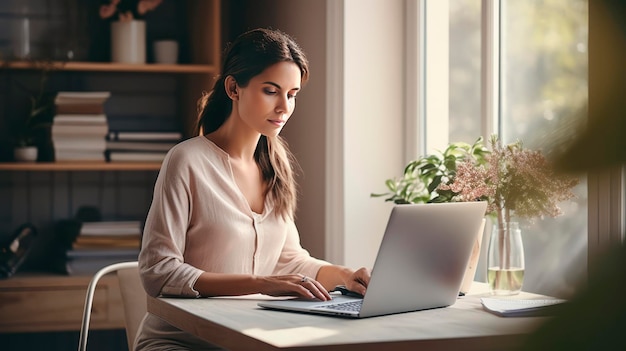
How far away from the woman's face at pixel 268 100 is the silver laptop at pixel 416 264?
510 mm

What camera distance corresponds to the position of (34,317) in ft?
10.2

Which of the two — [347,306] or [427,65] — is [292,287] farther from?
[427,65]

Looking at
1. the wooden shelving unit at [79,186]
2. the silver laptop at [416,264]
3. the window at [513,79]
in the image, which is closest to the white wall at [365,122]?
the window at [513,79]

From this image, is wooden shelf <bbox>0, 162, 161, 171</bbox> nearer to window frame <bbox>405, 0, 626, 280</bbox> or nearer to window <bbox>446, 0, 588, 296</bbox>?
window frame <bbox>405, 0, 626, 280</bbox>

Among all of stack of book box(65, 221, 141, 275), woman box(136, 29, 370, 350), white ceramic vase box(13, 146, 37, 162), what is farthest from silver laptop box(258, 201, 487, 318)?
white ceramic vase box(13, 146, 37, 162)

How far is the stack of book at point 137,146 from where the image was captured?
3.37 meters

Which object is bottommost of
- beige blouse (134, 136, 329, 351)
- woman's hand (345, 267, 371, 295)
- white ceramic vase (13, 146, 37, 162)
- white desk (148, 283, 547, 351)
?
white desk (148, 283, 547, 351)

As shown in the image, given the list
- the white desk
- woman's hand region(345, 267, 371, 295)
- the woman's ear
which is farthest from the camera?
the woman's ear

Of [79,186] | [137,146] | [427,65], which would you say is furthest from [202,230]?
[79,186]

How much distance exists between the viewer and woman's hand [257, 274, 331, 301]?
1.68 meters

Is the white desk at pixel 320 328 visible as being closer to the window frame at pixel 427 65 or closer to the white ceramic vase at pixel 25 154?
the window frame at pixel 427 65

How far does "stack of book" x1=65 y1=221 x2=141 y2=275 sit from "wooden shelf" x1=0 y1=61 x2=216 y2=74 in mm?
603

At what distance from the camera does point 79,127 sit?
3.29 m

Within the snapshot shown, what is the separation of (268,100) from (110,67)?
58.5 inches
